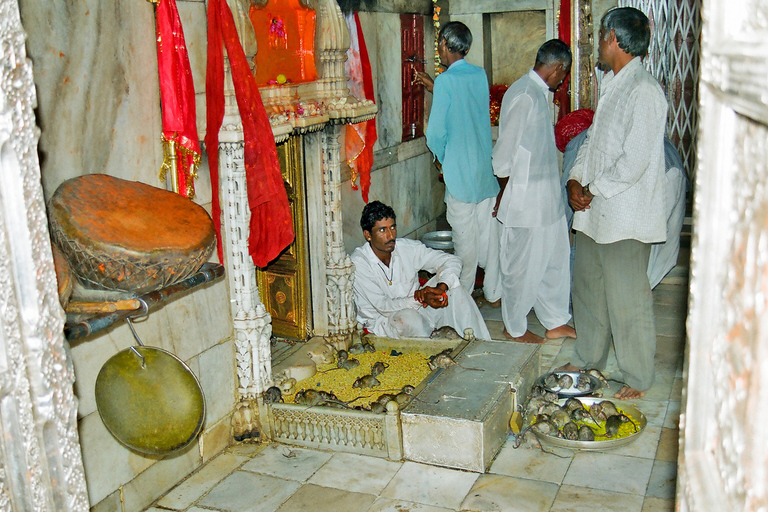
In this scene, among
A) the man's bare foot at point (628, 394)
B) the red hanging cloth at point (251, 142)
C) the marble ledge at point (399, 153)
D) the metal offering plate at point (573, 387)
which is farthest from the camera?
the marble ledge at point (399, 153)

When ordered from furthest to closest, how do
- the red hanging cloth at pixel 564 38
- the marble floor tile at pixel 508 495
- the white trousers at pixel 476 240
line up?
the red hanging cloth at pixel 564 38 < the white trousers at pixel 476 240 < the marble floor tile at pixel 508 495

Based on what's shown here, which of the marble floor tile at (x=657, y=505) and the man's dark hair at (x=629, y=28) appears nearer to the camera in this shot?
the marble floor tile at (x=657, y=505)

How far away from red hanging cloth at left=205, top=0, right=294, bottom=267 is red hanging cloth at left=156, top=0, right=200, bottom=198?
15cm

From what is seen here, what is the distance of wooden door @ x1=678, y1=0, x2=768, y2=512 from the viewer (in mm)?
1004

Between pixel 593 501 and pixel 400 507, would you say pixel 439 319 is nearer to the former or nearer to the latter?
pixel 400 507

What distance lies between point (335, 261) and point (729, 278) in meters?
4.86

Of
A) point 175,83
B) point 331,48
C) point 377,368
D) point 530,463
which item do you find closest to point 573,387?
point 530,463

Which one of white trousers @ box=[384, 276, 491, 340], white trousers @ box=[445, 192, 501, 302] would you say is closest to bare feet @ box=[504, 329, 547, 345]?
white trousers @ box=[384, 276, 491, 340]

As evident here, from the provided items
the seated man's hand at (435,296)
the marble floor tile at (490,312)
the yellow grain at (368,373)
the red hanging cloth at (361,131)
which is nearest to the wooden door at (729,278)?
the yellow grain at (368,373)

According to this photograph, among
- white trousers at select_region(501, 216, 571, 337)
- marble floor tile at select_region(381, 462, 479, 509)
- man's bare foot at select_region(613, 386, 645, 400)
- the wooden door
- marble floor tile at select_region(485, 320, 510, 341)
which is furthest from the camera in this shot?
marble floor tile at select_region(485, 320, 510, 341)

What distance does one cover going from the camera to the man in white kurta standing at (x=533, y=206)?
6.20 metres

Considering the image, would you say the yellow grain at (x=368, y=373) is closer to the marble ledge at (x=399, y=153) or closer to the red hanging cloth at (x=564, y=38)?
the marble ledge at (x=399, y=153)

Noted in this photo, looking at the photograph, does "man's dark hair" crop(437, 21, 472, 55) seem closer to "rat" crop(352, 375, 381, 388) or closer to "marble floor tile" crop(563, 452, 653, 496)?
"rat" crop(352, 375, 381, 388)

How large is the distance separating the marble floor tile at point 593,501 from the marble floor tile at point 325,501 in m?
0.99
